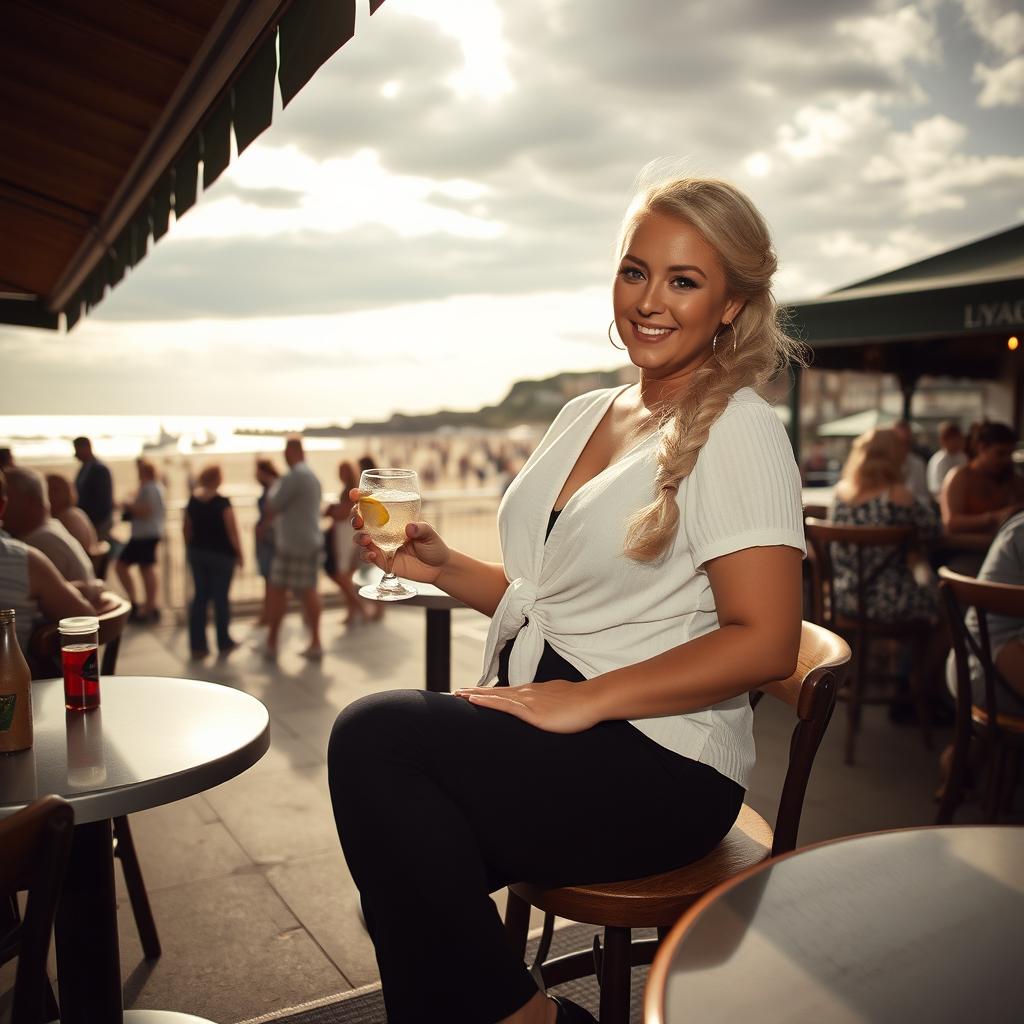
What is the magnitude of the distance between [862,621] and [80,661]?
362 centimetres

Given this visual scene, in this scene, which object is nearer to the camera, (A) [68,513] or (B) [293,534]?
(A) [68,513]

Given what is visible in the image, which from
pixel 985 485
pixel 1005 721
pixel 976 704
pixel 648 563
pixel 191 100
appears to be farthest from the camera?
pixel 985 485

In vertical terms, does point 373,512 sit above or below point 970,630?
above

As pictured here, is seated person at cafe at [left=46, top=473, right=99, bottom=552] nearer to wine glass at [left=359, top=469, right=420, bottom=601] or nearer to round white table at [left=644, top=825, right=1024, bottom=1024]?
wine glass at [left=359, top=469, right=420, bottom=601]

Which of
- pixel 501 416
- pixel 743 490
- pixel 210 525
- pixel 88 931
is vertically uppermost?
pixel 501 416

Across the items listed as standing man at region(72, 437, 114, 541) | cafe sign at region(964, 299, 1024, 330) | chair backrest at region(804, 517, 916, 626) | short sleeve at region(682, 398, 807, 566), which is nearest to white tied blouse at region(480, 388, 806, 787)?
short sleeve at region(682, 398, 807, 566)

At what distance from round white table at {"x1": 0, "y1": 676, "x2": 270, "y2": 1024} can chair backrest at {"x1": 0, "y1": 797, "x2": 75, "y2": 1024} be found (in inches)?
14.1

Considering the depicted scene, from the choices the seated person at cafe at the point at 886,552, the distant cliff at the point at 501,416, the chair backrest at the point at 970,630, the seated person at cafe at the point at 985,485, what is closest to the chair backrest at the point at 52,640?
the chair backrest at the point at 970,630

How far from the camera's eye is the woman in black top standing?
6402 millimetres

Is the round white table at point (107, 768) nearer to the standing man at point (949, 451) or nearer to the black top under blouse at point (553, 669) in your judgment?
the black top under blouse at point (553, 669)

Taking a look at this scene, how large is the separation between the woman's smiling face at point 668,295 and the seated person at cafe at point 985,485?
404 centimetres

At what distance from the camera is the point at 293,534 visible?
6.65 metres

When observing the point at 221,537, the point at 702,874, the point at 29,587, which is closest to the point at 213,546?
the point at 221,537

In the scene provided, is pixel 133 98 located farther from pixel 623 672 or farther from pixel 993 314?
pixel 993 314
